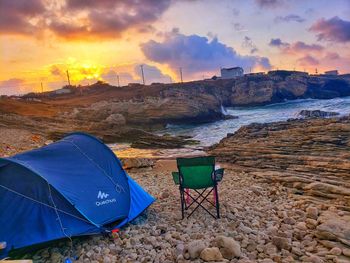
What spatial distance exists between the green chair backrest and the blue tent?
1.21m

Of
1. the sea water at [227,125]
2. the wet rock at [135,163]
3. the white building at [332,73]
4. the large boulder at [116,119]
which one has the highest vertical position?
the white building at [332,73]

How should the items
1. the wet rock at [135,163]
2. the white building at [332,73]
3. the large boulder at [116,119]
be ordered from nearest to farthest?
the wet rock at [135,163], the large boulder at [116,119], the white building at [332,73]

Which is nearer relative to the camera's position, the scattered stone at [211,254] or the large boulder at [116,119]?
the scattered stone at [211,254]

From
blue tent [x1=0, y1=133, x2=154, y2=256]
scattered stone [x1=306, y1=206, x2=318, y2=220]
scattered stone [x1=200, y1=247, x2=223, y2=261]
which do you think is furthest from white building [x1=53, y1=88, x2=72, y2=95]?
scattered stone [x1=200, y1=247, x2=223, y2=261]

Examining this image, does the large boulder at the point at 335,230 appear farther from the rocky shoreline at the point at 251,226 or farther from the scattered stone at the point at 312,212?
the scattered stone at the point at 312,212

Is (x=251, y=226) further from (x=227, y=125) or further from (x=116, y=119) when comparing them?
(x=116, y=119)

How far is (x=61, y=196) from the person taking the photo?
21.8 ft

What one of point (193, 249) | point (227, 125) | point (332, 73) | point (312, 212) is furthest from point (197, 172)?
point (332, 73)

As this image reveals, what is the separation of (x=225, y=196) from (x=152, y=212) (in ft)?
7.54

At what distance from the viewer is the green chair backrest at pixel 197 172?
311 inches

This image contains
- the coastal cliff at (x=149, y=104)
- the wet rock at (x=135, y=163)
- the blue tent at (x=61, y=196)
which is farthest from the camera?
the coastal cliff at (x=149, y=104)

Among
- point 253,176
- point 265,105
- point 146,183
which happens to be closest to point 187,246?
point 146,183

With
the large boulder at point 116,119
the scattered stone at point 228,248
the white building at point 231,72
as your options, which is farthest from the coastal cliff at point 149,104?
the scattered stone at point 228,248

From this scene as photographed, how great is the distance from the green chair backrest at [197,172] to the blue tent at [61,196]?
121cm
